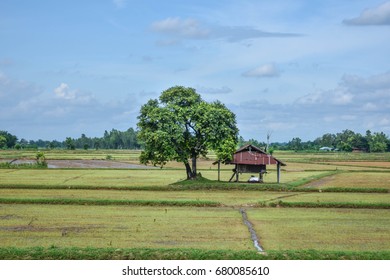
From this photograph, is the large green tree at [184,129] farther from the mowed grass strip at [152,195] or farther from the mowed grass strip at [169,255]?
the mowed grass strip at [169,255]

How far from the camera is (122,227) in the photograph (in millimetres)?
23828

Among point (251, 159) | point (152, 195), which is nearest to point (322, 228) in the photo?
point (152, 195)

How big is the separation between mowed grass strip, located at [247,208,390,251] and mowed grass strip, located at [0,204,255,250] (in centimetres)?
115

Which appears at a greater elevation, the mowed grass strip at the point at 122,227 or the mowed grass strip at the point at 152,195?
the mowed grass strip at the point at 152,195

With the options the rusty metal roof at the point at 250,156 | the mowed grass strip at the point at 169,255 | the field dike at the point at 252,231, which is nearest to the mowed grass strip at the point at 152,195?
the field dike at the point at 252,231

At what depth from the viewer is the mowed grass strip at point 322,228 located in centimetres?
2005

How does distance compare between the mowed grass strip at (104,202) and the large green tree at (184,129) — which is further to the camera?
the large green tree at (184,129)

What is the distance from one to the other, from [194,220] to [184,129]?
19803mm

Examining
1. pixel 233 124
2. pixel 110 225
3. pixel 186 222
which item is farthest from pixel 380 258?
pixel 233 124

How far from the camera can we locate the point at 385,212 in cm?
3011

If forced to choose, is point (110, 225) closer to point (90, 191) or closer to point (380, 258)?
point (380, 258)

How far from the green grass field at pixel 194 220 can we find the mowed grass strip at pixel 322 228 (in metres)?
0.04

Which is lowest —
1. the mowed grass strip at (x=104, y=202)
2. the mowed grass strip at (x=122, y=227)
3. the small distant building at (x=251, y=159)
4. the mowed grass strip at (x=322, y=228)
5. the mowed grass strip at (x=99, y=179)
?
the mowed grass strip at (x=322, y=228)

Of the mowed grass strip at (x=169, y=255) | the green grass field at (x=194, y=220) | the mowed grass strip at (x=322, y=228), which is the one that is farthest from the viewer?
the mowed grass strip at (x=322, y=228)
